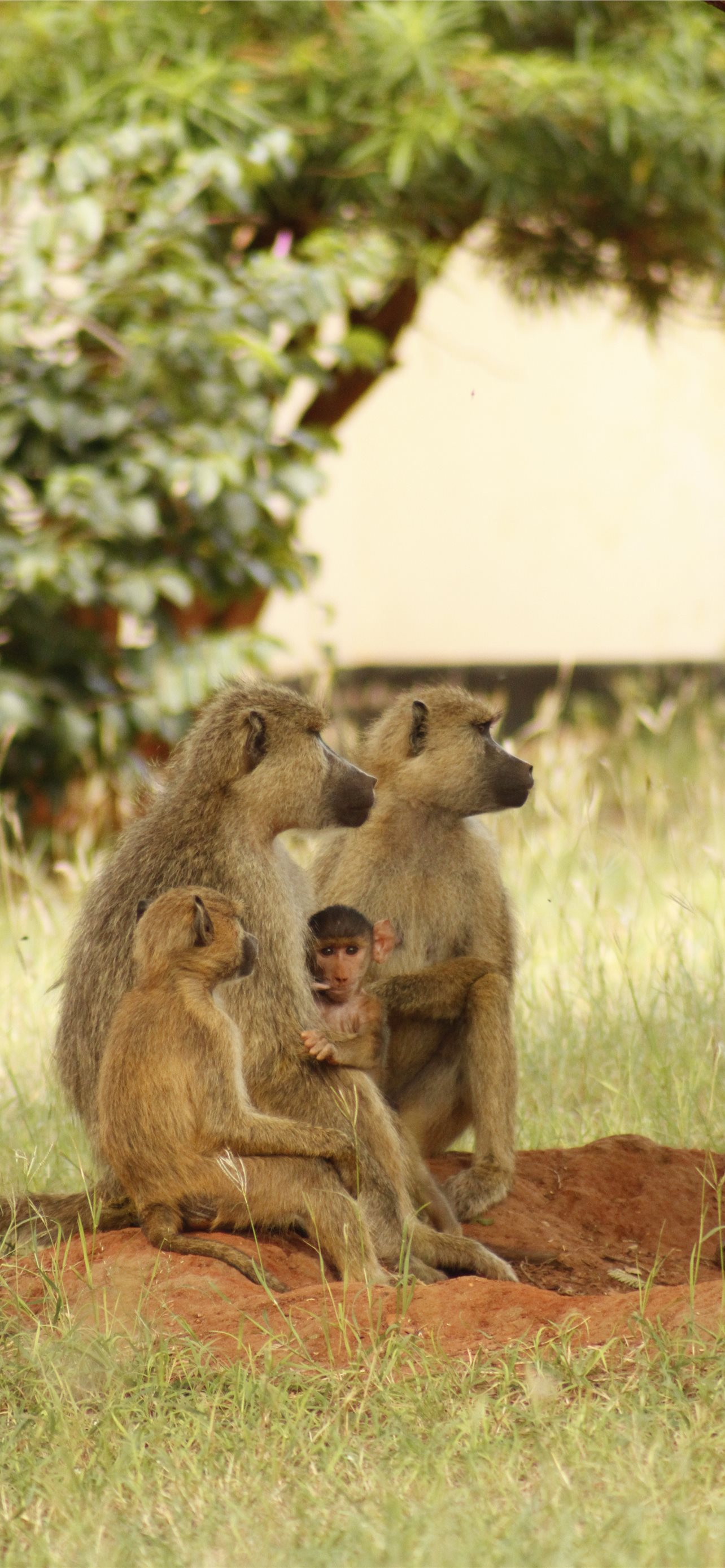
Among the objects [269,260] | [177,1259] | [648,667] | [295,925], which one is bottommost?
[648,667]

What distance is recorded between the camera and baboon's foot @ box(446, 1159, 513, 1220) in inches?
135

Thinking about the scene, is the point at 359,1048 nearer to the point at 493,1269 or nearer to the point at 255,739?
the point at 493,1269

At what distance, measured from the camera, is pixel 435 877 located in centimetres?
363

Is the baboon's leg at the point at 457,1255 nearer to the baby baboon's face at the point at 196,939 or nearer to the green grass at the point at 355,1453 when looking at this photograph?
the green grass at the point at 355,1453

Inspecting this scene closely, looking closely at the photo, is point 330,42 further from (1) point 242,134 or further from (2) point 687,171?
(2) point 687,171

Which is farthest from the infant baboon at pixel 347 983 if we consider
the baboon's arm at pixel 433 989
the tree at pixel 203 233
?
the tree at pixel 203 233

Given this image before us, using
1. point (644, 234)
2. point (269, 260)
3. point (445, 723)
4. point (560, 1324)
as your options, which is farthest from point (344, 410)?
point (560, 1324)

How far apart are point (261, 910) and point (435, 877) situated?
668 millimetres

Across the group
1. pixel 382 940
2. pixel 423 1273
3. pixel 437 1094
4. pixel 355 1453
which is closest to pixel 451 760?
pixel 382 940

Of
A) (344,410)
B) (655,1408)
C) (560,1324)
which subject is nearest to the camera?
(655,1408)

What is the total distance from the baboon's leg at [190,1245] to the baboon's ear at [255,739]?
78cm

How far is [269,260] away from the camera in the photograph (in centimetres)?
619

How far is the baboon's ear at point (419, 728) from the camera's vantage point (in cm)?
371

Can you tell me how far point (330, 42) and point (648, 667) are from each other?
16.9ft
